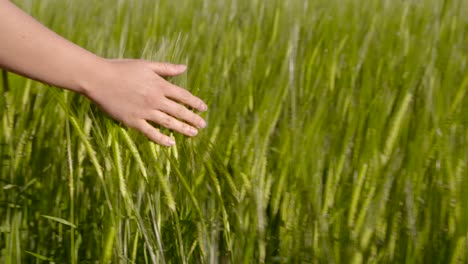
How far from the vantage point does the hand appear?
1.02 m

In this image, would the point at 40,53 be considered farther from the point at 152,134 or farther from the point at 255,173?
the point at 255,173

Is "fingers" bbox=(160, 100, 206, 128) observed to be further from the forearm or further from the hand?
the forearm

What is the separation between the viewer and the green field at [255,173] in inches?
40.7

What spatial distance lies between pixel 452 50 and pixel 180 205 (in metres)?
0.75

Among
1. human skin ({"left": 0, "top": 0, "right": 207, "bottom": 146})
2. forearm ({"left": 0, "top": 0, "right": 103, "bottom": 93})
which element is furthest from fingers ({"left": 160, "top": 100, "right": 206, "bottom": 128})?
forearm ({"left": 0, "top": 0, "right": 103, "bottom": 93})

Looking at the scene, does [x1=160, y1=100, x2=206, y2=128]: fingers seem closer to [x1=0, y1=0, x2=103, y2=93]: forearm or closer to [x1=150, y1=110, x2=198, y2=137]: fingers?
[x1=150, y1=110, x2=198, y2=137]: fingers

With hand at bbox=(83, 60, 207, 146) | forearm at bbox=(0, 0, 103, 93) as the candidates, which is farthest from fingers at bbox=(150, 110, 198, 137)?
forearm at bbox=(0, 0, 103, 93)

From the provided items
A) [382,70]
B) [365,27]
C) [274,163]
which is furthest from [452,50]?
[274,163]

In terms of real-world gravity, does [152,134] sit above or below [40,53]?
below

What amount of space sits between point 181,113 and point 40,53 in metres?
0.21

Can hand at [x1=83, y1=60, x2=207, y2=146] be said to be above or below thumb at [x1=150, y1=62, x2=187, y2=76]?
below

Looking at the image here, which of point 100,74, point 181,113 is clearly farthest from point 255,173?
point 100,74

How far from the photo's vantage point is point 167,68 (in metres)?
1.04

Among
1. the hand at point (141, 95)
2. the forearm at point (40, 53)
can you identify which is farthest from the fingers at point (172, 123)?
the forearm at point (40, 53)
